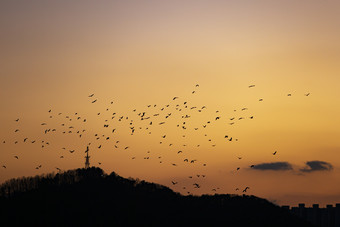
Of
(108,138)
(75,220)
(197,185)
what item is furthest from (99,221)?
(108,138)

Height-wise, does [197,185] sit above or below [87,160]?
below

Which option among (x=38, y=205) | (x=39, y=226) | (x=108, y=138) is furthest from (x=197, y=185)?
(x=38, y=205)

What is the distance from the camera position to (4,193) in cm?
19550

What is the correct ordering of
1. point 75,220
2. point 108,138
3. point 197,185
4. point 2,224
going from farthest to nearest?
point 75,220, point 2,224, point 197,185, point 108,138

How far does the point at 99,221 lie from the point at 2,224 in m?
33.0

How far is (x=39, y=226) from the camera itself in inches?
7111

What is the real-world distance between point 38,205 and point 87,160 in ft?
69.8

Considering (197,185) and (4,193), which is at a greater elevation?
(4,193)

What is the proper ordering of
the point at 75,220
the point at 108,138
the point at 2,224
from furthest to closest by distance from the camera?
the point at 75,220 < the point at 2,224 < the point at 108,138

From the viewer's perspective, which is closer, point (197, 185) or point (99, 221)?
point (197, 185)

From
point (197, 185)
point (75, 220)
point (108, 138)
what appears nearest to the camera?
point (108, 138)

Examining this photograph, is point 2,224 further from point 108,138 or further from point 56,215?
point 108,138

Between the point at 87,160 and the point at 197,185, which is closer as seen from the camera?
the point at 197,185

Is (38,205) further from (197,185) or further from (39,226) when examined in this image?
(197,185)
